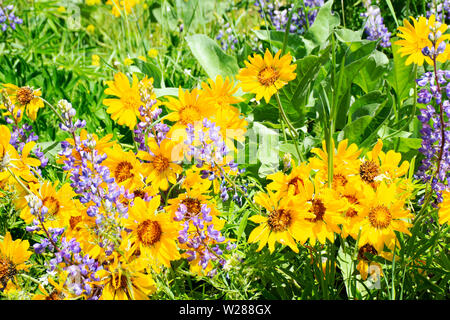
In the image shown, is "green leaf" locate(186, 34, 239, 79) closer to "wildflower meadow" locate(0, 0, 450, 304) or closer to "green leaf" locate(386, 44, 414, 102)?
"wildflower meadow" locate(0, 0, 450, 304)

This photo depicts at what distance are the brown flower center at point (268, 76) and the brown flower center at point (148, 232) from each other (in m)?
0.51

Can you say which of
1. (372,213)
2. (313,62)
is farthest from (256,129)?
(372,213)

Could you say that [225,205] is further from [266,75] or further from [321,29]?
[321,29]

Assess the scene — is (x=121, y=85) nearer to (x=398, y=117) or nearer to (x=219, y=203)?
(x=219, y=203)

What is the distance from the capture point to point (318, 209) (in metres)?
1.23

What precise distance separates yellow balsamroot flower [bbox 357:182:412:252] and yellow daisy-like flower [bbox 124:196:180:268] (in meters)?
0.46

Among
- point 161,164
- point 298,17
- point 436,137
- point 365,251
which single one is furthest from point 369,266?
point 298,17

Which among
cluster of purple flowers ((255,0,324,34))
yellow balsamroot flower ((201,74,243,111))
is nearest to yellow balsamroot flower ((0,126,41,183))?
yellow balsamroot flower ((201,74,243,111))

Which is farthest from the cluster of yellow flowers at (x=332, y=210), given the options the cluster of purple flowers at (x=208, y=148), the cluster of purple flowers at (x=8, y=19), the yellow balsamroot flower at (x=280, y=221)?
the cluster of purple flowers at (x=8, y=19)

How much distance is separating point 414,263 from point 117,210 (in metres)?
0.77

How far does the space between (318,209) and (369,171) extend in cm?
20

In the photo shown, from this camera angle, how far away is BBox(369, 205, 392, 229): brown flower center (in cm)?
123

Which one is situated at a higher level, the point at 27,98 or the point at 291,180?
the point at 27,98

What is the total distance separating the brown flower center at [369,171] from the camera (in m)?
1.32
